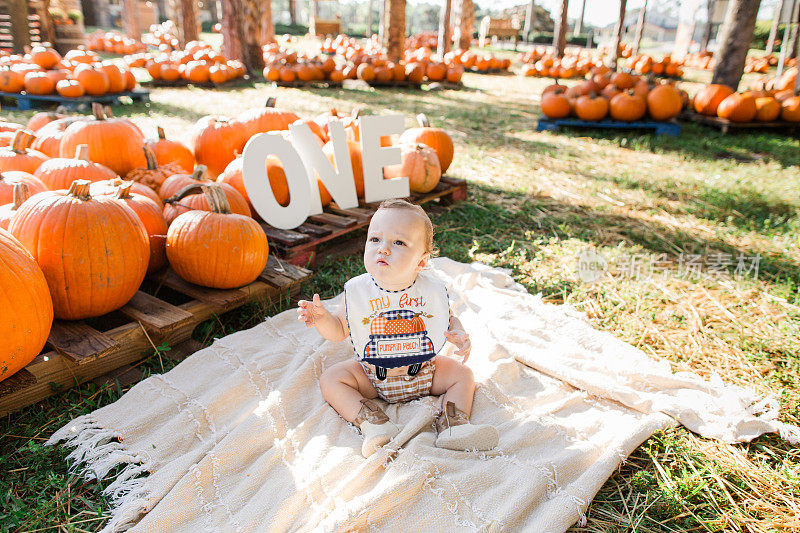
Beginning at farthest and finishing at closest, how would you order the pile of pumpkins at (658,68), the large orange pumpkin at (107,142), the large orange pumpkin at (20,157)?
the pile of pumpkins at (658,68) < the large orange pumpkin at (107,142) < the large orange pumpkin at (20,157)

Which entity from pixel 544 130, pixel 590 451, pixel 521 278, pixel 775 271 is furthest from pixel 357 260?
pixel 544 130

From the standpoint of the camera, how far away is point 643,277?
353 cm

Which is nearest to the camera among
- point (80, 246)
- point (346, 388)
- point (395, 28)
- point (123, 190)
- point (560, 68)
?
point (346, 388)

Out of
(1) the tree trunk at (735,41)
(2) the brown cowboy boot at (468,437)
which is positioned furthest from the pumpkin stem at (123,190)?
(1) the tree trunk at (735,41)

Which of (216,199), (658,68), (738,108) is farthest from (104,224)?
(658,68)

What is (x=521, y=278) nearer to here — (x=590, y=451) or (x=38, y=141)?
(x=590, y=451)

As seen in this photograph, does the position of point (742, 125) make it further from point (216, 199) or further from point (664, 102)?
point (216, 199)

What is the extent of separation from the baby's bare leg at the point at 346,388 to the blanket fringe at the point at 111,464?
0.69 meters

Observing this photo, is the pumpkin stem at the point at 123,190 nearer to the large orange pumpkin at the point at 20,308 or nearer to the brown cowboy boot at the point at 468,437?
the large orange pumpkin at the point at 20,308

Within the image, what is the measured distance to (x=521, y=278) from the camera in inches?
137

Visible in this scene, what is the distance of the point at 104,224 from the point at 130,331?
0.48 meters

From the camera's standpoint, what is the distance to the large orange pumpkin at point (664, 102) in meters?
7.61

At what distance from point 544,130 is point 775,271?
4999mm

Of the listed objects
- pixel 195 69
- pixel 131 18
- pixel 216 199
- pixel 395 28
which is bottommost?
pixel 216 199
